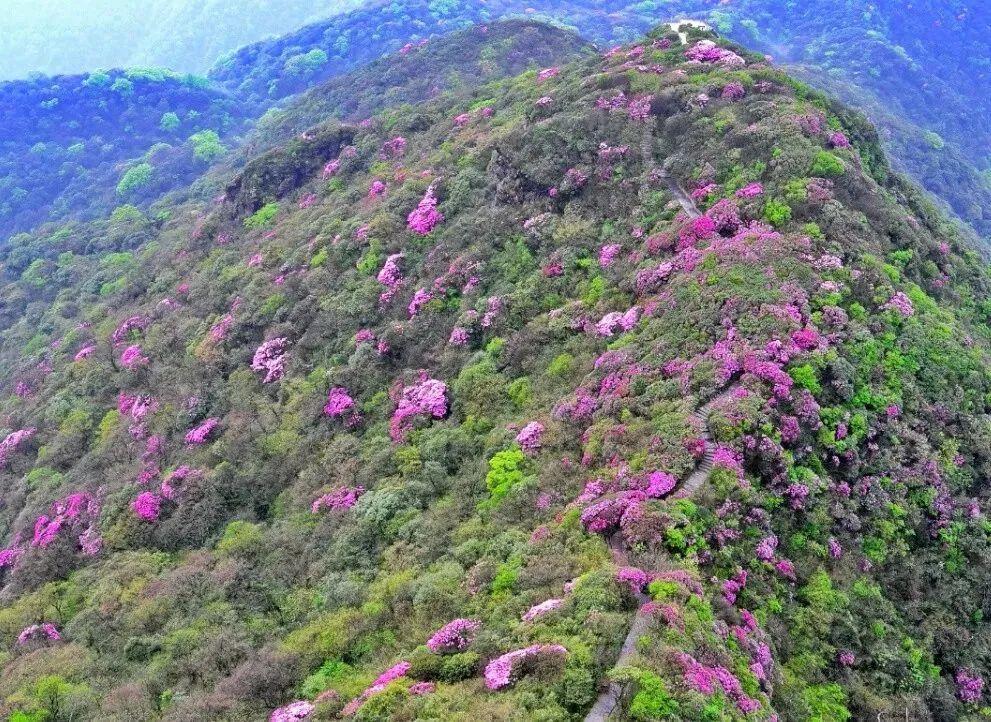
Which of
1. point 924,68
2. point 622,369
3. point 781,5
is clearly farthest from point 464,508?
point 781,5

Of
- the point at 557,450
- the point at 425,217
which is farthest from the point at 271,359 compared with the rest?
the point at 557,450

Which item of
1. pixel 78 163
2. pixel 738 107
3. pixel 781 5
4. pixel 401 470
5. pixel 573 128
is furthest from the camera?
pixel 781 5

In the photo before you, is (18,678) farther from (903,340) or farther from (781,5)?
(781,5)

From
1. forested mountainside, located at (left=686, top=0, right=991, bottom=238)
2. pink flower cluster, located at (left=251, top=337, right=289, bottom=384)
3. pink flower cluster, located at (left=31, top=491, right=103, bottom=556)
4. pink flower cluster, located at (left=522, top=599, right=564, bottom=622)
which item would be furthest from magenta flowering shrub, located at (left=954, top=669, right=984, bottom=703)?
forested mountainside, located at (left=686, top=0, right=991, bottom=238)

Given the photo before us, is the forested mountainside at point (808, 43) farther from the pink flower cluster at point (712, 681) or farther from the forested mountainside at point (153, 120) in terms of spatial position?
the pink flower cluster at point (712, 681)

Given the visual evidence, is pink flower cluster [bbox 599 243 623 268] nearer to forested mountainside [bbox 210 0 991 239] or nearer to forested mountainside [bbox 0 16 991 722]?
forested mountainside [bbox 0 16 991 722]

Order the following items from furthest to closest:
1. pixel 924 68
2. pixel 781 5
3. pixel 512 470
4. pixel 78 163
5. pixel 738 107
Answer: pixel 781 5
pixel 924 68
pixel 78 163
pixel 738 107
pixel 512 470
